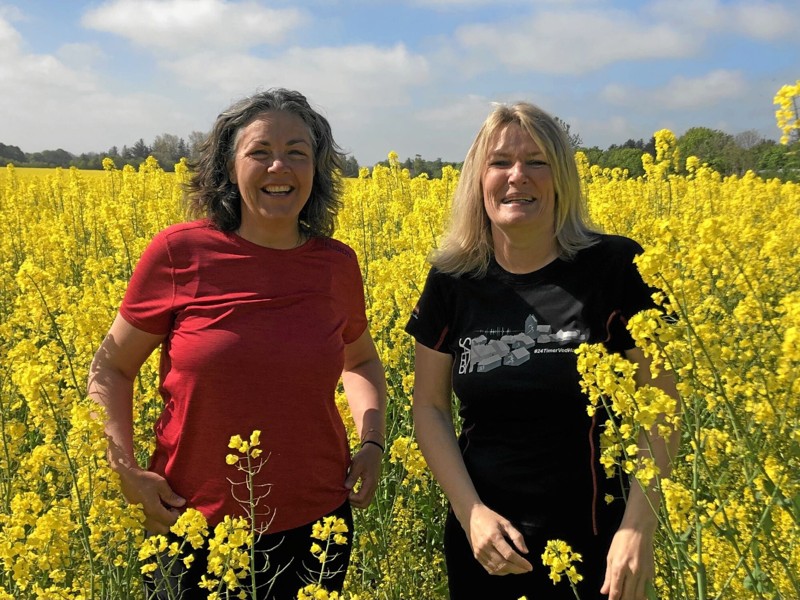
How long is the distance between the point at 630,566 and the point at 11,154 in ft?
97.8

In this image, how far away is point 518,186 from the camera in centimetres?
200

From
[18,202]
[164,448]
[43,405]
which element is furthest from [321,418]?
[18,202]

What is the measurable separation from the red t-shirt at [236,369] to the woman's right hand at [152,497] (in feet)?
0.14

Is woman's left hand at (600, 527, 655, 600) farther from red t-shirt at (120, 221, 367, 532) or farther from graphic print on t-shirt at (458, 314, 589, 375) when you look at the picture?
red t-shirt at (120, 221, 367, 532)

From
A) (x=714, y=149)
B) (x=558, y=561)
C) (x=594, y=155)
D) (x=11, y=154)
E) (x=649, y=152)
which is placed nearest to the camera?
(x=558, y=561)

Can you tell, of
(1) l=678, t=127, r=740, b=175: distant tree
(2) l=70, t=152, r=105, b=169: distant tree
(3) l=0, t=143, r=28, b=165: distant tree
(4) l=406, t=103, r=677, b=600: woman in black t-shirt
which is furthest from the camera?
(3) l=0, t=143, r=28, b=165: distant tree

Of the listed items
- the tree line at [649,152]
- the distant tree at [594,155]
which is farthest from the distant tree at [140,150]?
the distant tree at [594,155]

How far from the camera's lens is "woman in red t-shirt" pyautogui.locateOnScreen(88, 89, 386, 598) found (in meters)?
1.94

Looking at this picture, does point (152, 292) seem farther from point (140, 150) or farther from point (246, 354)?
point (140, 150)

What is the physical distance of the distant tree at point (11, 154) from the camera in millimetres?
25731

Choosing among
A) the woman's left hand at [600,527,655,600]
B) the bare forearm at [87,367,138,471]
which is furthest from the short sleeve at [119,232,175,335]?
the woman's left hand at [600,527,655,600]

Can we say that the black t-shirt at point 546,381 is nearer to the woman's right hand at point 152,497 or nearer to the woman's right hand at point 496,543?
the woman's right hand at point 496,543

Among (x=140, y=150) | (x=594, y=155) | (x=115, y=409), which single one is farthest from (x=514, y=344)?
(x=140, y=150)

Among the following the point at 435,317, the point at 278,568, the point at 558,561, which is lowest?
the point at 278,568
